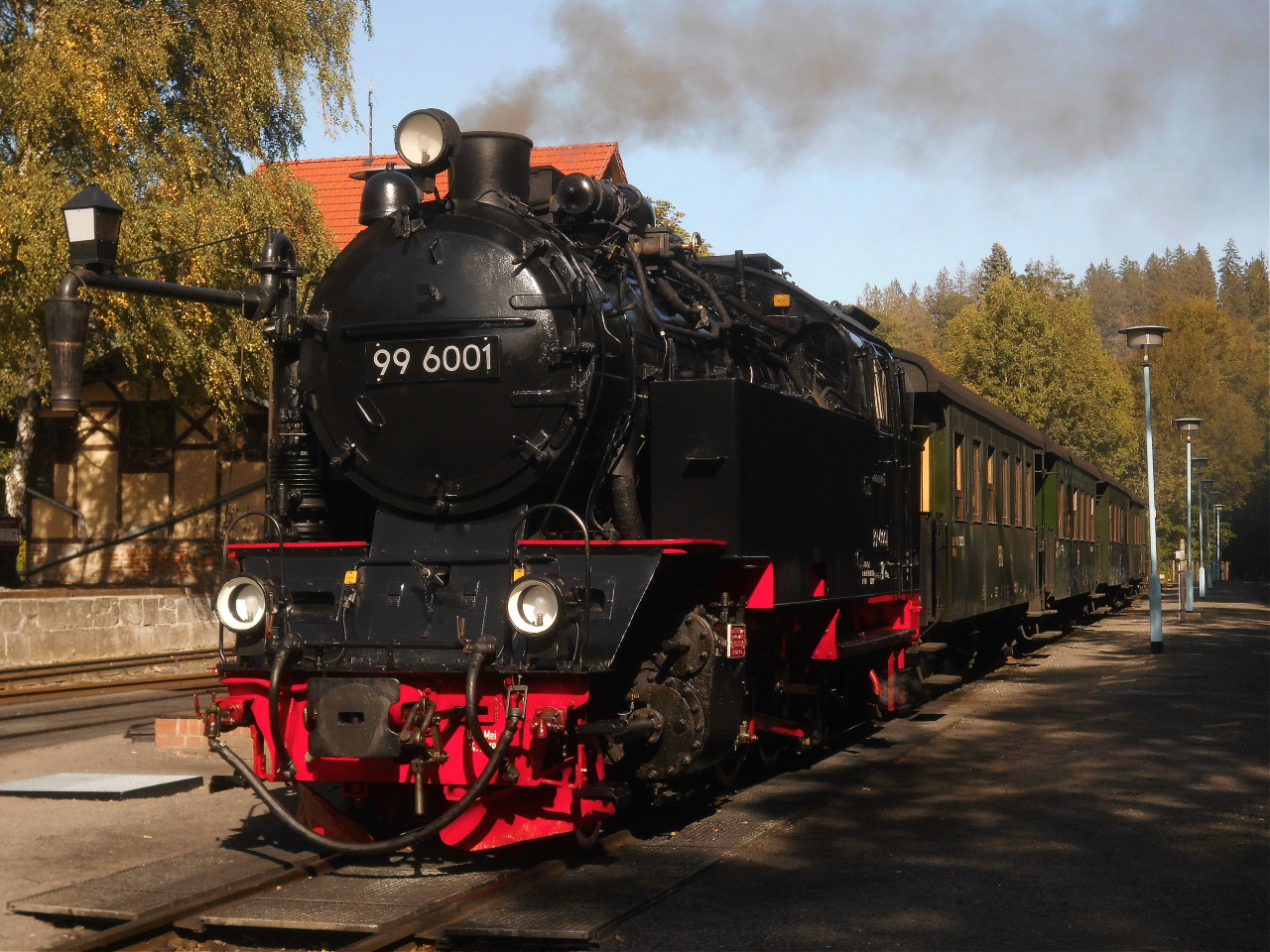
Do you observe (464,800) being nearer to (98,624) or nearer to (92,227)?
(92,227)

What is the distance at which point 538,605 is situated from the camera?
5168mm

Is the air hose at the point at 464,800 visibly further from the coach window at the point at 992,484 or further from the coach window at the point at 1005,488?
the coach window at the point at 1005,488

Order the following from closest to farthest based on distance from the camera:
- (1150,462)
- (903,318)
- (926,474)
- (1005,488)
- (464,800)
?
1. (464,800)
2. (926,474)
3. (1005,488)
4. (1150,462)
5. (903,318)

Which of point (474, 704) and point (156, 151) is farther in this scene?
point (156, 151)

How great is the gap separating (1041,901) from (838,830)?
145 cm

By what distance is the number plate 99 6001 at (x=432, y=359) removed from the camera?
5949 mm

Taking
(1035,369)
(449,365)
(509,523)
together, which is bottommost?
(509,523)

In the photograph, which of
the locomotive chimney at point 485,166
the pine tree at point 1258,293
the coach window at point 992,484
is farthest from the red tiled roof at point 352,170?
the pine tree at point 1258,293

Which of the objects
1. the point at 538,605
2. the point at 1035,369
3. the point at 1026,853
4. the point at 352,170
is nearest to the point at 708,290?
the point at 538,605

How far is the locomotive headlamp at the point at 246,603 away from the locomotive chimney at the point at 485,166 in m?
2.17

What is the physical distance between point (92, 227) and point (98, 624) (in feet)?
30.3

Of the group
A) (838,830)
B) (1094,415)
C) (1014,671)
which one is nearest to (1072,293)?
(1094,415)

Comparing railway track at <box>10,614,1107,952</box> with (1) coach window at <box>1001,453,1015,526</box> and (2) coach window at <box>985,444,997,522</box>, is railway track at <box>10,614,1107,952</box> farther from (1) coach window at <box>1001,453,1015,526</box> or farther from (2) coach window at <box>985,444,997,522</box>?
(1) coach window at <box>1001,453,1015,526</box>

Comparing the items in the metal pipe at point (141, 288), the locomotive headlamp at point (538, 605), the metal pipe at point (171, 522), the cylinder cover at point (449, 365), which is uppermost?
the metal pipe at point (141, 288)
